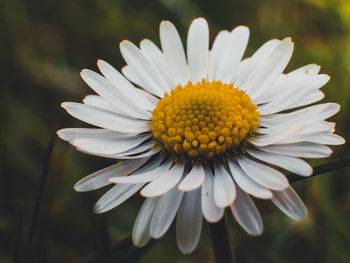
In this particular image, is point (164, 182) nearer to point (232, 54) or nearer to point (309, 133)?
point (309, 133)

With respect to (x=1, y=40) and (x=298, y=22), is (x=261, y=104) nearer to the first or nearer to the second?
(x=298, y=22)

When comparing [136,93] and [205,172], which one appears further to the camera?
[136,93]

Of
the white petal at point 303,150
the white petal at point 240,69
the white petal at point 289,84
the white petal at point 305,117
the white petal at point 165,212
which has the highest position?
the white petal at point 240,69

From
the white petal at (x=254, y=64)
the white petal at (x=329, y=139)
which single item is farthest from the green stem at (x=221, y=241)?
the white petal at (x=254, y=64)

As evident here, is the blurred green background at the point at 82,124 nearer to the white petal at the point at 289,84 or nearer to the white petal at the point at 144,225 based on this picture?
the white petal at the point at 144,225

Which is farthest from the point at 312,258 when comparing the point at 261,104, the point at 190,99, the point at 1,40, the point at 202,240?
the point at 1,40
